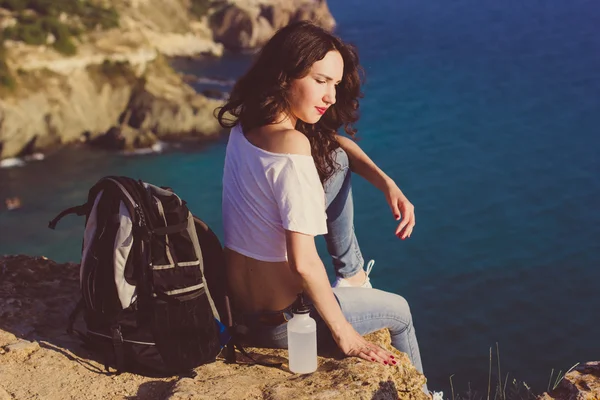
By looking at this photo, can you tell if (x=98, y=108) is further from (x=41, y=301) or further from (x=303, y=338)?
(x=303, y=338)

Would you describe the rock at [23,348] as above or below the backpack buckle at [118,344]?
below

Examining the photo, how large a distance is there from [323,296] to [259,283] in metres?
0.45

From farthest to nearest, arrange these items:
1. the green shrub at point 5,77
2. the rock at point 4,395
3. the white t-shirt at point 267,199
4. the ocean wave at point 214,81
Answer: the ocean wave at point 214,81, the green shrub at point 5,77, the rock at point 4,395, the white t-shirt at point 267,199

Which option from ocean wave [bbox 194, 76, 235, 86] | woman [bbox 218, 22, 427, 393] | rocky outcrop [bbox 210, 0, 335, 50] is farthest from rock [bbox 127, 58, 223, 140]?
woman [bbox 218, 22, 427, 393]

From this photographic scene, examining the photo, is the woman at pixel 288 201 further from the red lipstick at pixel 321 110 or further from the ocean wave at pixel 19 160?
the ocean wave at pixel 19 160

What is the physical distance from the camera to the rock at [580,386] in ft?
12.6

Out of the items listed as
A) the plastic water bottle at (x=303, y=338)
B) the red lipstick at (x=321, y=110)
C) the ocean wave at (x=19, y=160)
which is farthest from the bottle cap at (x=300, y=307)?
the ocean wave at (x=19, y=160)

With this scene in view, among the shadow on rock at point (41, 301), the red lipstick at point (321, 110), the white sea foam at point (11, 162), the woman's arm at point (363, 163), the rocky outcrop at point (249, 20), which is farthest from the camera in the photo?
the rocky outcrop at point (249, 20)

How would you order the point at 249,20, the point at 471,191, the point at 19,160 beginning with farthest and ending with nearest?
1. the point at 249,20
2. the point at 471,191
3. the point at 19,160

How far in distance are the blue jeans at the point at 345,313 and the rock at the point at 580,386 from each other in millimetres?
774

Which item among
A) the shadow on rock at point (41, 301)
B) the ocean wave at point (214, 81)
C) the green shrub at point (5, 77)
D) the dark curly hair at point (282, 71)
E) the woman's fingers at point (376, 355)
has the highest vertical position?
the dark curly hair at point (282, 71)

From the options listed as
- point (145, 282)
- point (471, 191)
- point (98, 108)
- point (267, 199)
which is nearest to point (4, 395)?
point (145, 282)

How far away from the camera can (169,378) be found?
4086 mm

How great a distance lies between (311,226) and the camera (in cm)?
379
